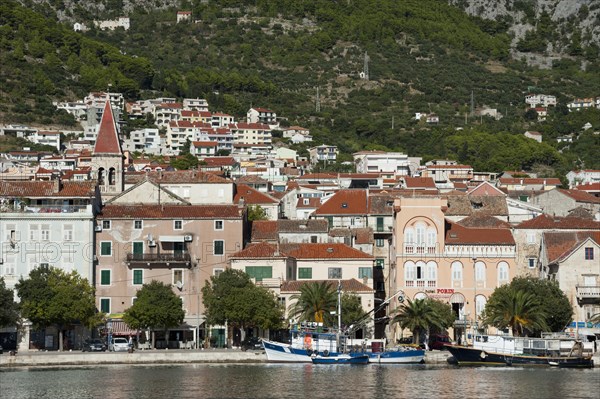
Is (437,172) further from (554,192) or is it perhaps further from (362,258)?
(362,258)

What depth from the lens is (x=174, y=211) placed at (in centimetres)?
9381

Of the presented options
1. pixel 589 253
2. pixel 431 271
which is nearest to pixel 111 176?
pixel 431 271

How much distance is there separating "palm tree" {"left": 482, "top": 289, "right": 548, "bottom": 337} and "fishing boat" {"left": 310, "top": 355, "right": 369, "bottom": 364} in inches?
361

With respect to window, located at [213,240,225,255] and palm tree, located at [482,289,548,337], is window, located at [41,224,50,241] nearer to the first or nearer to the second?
window, located at [213,240,225,255]

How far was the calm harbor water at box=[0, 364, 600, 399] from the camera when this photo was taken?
68.2 meters

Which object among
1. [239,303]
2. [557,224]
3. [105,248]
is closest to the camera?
[239,303]

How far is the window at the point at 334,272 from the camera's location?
3698 inches

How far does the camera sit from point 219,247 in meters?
Answer: 92.9

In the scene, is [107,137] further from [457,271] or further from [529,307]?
[529,307]

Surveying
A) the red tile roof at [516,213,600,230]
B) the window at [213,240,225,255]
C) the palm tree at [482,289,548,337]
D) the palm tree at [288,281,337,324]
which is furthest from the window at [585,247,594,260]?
the window at [213,240,225,255]

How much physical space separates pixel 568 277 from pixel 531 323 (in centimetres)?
609

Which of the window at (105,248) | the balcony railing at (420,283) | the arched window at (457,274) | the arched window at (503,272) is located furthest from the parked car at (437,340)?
the window at (105,248)

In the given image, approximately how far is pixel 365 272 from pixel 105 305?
54.0ft

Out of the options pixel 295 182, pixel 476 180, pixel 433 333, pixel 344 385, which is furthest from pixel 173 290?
pixel 476 180
